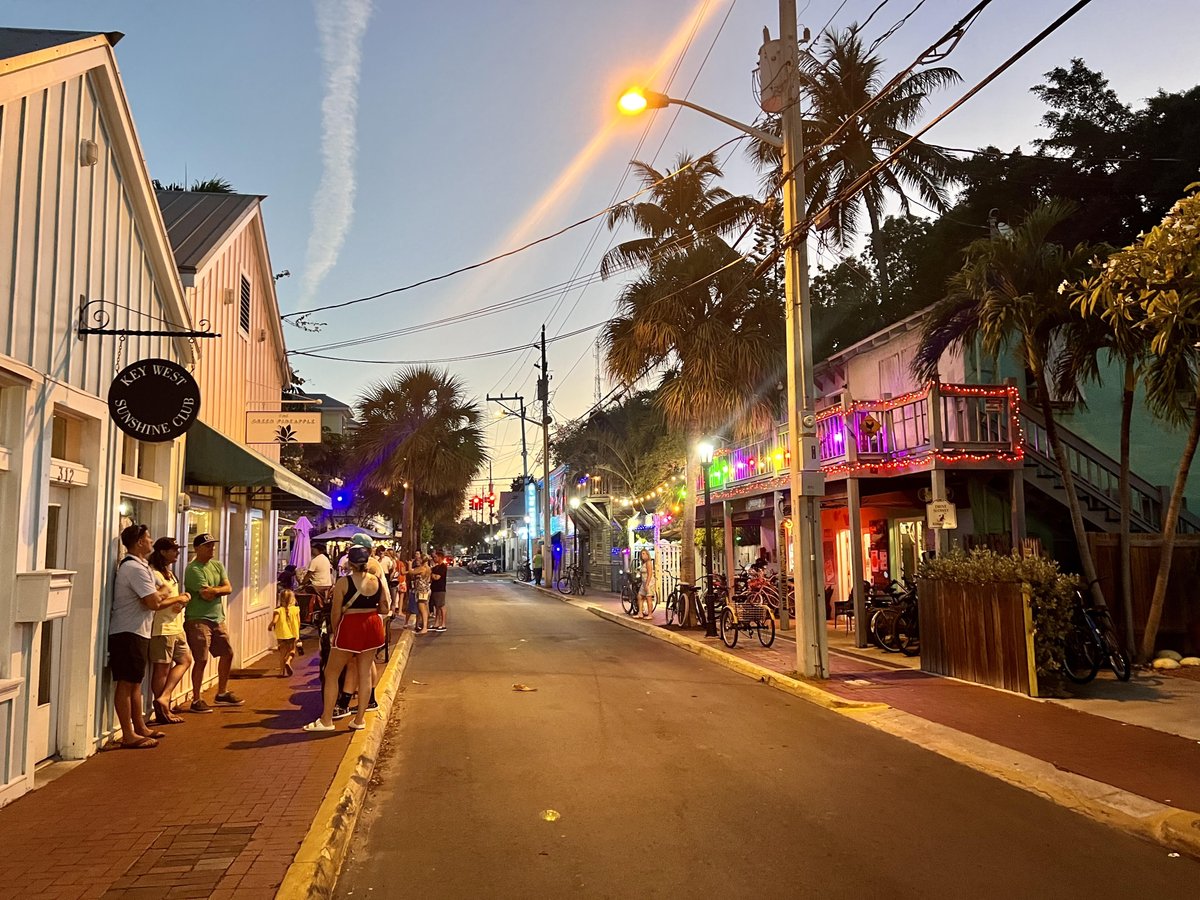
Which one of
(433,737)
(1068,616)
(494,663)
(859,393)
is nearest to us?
(433,737)

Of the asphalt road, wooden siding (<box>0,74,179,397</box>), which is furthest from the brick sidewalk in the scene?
wooden siding (<box>0,74,179,397</box>)

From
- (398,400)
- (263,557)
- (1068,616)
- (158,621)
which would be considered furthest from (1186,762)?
(398,400)

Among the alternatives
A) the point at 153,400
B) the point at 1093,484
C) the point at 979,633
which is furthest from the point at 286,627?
the point at 1093,484

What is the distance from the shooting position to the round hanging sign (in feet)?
23.6

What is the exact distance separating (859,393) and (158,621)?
653 inches

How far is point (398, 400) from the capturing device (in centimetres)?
3183

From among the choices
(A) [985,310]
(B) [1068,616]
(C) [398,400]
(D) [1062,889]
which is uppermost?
(C) [398,400]

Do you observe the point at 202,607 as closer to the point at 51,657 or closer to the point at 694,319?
the point at 51,657

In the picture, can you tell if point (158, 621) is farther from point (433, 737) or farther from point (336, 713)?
point (433, 737)

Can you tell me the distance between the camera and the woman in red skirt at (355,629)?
8.24 m

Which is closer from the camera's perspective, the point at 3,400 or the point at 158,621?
the point at 3,400

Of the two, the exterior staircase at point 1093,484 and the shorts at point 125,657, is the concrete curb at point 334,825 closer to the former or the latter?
the shorts at point 125,657

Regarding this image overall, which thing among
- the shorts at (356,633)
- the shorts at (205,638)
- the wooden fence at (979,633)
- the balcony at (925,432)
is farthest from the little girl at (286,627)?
the wooden fence at (979,633)

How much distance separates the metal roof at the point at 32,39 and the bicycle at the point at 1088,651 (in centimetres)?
1158
